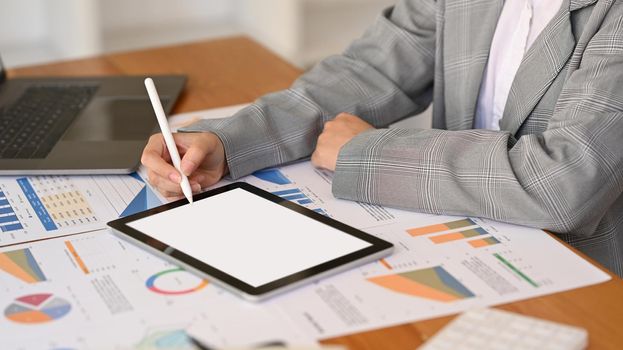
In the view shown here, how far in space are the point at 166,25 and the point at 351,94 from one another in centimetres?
164

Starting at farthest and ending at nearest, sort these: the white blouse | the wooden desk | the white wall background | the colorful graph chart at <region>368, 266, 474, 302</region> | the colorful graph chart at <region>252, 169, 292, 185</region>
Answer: the white wall background
the wooden desk
the white blouse
the colorful graph chart at <region>252, 169, 292, 185</region>
the colorful graph chart at <region>368, 266, 474, 302</region>

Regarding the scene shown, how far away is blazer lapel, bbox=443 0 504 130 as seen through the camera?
4.69 ft

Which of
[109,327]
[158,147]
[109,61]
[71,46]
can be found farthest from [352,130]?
[71,46]

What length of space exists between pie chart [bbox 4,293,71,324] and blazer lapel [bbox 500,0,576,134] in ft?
2.36

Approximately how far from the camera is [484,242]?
3.54ft

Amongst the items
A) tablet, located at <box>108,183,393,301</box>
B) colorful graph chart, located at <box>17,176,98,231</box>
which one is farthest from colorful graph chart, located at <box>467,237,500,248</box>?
colorful graph chart, located at <box>17,176,98,231</box>

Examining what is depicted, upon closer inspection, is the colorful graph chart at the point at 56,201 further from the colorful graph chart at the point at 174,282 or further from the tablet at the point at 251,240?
the colorful graph chart at the point at 174,282

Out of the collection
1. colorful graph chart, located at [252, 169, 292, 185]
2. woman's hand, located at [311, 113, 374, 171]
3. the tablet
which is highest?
woman's hand, located at [311, 113, 374, 171]

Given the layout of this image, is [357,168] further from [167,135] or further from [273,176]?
[167,135]

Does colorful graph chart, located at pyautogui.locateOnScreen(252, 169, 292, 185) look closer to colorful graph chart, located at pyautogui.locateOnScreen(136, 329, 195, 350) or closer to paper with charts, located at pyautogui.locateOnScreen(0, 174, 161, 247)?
paper with charts, located at pyautogui.locateOnScreen(0, 174, 161, 247)

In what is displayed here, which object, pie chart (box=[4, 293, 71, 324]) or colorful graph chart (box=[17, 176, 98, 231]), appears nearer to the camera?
pie chart (box=[4, 293, 71, 324])

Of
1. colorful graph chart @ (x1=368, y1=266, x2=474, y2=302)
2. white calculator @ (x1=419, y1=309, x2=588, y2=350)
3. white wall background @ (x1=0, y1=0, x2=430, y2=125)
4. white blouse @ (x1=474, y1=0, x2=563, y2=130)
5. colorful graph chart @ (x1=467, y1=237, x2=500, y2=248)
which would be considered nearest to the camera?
white calculator @ (x1=419, y1=309, x2=588, y2=350)

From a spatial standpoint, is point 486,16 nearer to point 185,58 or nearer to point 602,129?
point 602,129

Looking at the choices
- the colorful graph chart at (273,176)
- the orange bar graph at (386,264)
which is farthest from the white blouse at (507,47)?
the orange bar graph at (386,264)
